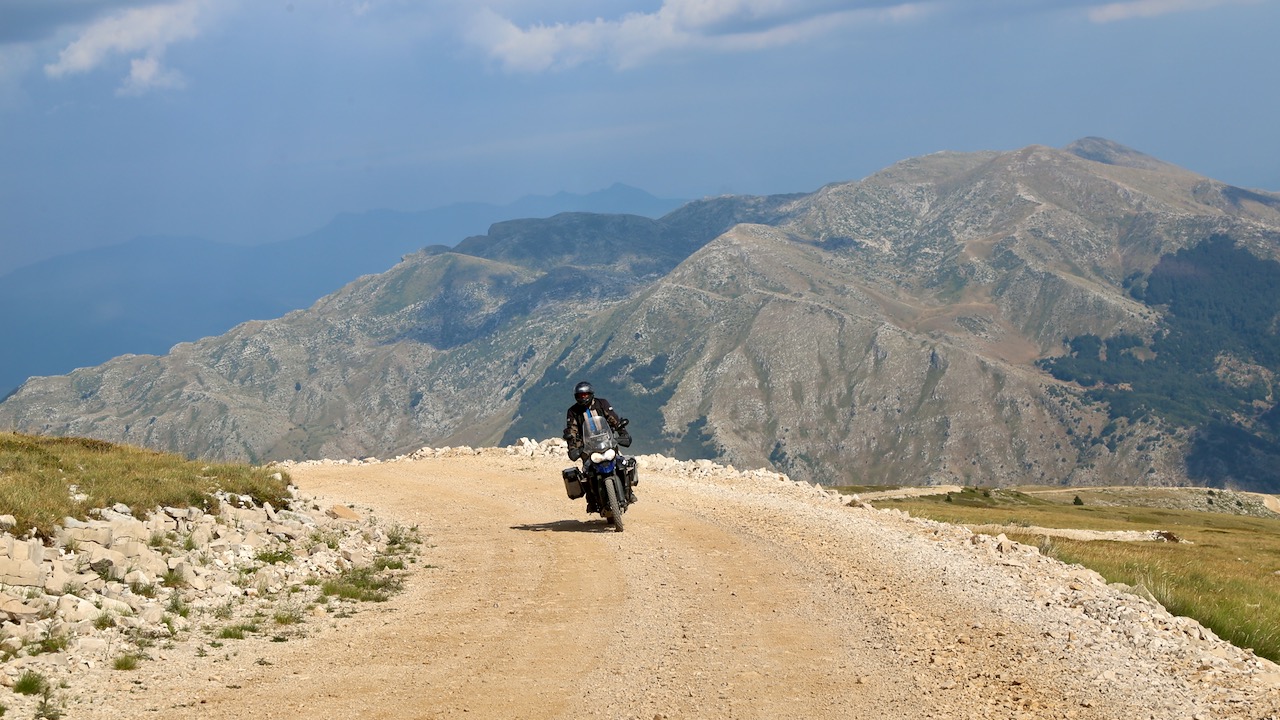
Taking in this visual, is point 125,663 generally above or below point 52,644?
below

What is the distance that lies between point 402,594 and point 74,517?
572 centimetres

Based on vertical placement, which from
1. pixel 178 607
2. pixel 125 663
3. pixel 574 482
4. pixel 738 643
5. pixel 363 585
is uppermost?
pixel 125 663

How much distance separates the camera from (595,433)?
2334 centimetres

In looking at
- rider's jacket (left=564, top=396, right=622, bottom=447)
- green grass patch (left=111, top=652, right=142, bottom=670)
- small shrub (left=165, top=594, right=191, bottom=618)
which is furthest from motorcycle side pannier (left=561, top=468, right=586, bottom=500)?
green grass patch (left=111, top=652, right=142, bottom=670)

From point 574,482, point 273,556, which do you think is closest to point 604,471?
point 574,482

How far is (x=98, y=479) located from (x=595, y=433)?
34.6 feet

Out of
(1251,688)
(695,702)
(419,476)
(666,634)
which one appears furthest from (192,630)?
(419,476)

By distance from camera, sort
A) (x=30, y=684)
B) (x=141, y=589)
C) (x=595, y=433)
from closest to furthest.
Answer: (x=30, y=684) → (x=141, y=589) → (x=595, y=433)

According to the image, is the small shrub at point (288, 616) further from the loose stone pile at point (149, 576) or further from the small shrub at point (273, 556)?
the small shrub at point (273, 556)

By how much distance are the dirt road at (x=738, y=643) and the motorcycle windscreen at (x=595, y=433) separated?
6.92 ft

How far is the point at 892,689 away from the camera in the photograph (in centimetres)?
1174

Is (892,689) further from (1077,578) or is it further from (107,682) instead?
(107,682)

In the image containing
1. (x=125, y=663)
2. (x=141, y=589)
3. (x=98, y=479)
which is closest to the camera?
(x=125, y=663)

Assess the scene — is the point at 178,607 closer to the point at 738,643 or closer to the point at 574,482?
the point at 738,643
